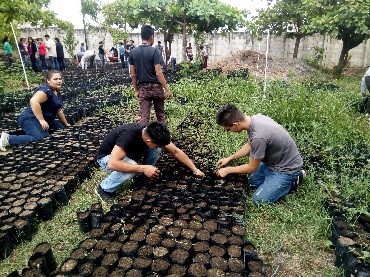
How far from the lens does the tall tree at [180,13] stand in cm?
911

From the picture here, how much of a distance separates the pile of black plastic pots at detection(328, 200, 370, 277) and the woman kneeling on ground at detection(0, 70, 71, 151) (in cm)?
369

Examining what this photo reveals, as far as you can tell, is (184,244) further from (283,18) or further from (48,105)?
(283,18)

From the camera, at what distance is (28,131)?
4.20 meters

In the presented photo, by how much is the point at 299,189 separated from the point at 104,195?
77.8 inches

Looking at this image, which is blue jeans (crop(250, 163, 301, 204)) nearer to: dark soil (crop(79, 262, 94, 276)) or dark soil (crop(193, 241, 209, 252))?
dark soil (crop(193, 241, 209, 252))

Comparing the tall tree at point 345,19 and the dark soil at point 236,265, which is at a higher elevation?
the tall tree at point 345,19

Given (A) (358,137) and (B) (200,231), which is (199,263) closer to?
(B) (200,231)

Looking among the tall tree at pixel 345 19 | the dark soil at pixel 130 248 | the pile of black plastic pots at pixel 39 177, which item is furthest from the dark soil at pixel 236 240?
the tall tree at pixel 345 19

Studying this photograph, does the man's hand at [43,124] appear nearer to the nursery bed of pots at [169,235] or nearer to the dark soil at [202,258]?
the nursery bed of pots at [169,235]

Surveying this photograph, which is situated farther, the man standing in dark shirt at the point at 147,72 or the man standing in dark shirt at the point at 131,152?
the man standing in dark shirt at the point at 147,72

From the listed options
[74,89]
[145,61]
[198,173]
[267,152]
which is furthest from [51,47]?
[267,152]

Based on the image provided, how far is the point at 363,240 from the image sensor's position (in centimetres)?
209

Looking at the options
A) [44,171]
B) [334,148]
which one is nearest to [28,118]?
[44,171]

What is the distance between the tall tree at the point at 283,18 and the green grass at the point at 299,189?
774cm
